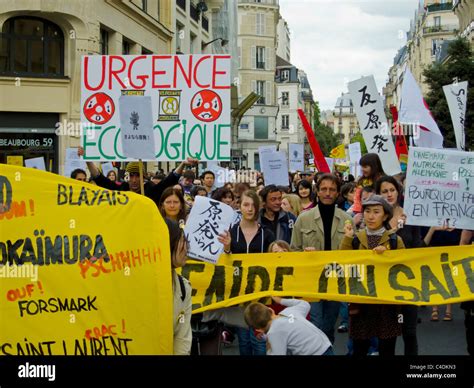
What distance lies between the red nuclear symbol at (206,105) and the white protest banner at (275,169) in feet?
18.5

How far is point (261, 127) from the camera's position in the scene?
7938cm

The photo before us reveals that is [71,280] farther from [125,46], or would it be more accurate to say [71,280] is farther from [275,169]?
[125,46]

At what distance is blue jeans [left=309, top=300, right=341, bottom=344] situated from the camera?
6.86m

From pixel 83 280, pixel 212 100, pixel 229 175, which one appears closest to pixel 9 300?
pixel 83 280

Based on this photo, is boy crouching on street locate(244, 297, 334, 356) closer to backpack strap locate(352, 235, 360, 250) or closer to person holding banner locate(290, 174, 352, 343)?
backpack strap locate(352, 235, 360, 250)

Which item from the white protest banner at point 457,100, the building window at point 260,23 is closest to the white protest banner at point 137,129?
the white protest banner at point 457,100

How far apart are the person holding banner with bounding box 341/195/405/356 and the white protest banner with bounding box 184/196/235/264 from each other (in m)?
1.19

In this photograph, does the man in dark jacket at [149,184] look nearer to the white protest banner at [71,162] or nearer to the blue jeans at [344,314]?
the blue jeans at [344,314]

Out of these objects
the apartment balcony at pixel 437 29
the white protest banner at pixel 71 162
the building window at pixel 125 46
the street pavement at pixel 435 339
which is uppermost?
the apartment balcony at pixel 437 29

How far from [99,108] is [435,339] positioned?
4.48 m

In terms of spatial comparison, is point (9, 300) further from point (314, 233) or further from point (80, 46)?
point (80, 46)

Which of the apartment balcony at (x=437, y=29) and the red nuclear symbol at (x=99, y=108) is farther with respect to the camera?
the apartment balcony at (x=437, y=29)

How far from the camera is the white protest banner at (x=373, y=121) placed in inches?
363

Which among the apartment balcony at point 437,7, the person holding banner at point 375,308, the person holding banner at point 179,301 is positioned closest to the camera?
the person holding banner at point 179,301
